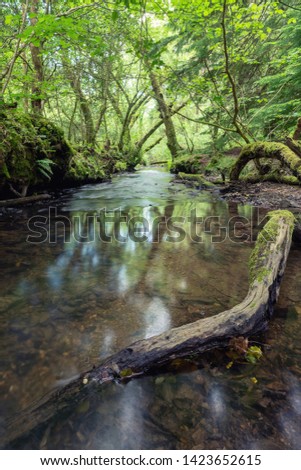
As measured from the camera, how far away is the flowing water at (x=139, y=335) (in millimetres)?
1413

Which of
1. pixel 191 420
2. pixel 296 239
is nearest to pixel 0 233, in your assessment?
pixel 191 420

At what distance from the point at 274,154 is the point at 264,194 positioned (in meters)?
1.33

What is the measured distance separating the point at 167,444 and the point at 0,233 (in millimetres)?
4428

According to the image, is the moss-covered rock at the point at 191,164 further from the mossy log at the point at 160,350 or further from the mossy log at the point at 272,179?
the mossy log at the point at 160,350

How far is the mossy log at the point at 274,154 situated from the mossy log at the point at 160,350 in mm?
4519

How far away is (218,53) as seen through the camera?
10820 mm

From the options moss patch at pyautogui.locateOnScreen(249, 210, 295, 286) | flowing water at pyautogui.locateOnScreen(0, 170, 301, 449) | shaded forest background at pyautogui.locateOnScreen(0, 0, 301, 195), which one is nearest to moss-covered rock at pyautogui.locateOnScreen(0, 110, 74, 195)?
shaded forest background at pyautogui.locateOnScreen(0, 0, 301, 195)

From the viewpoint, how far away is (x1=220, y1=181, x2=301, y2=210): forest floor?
6535 mm

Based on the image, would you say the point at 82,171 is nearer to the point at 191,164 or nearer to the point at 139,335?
the point at 191,164

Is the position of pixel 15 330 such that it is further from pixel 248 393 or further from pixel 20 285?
pixel 248 393

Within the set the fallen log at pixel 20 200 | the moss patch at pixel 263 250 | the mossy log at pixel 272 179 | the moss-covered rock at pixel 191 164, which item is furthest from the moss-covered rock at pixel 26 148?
the moss-covered rock at pixel 191 164

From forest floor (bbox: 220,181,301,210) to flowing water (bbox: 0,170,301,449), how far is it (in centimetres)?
218

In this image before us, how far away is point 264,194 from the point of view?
7.59 metres

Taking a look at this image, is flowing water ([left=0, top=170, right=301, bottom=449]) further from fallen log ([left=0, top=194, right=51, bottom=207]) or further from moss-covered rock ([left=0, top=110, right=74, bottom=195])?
moss-covered rock ([left=0, top=110, right=74, bottom=195])
